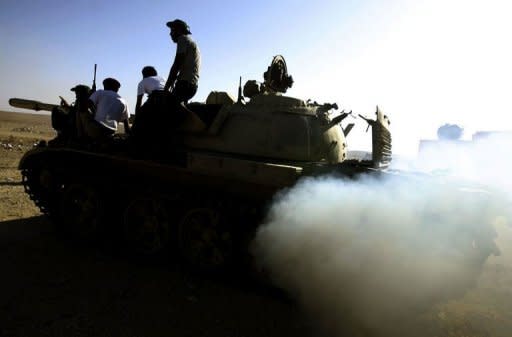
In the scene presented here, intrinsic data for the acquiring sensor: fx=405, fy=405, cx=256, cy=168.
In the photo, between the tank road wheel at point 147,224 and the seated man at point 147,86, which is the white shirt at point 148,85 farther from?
the tank road wheel at point 147,224

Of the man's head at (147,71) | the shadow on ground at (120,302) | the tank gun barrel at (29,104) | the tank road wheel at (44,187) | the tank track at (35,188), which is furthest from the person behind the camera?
the tank gun barrel at (29,104)

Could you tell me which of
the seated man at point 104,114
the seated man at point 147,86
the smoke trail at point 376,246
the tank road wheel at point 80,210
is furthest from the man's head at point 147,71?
the smoke trail at point 376,246

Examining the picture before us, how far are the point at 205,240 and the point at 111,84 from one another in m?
3.58

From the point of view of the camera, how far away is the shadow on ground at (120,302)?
4309 millimetres

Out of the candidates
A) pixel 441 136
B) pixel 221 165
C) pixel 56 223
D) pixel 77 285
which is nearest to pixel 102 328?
pixel 77 285

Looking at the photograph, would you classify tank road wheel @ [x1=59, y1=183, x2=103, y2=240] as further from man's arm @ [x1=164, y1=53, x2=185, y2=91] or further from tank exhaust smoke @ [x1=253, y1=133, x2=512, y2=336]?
tank exhaust smoke @ [x1=253, y1=133, x2=512, y2=336]

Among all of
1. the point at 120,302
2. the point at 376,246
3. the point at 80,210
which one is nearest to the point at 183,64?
the point at 80,210

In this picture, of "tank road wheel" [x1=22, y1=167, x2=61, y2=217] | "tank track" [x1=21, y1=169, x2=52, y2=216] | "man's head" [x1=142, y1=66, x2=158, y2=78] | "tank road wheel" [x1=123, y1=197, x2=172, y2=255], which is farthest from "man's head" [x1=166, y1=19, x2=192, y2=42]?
"tank track" [x1=21, y1=169, x2=52, y2=216]

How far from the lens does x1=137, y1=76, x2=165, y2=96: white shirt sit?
711 cm

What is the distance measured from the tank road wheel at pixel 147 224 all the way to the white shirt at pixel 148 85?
198 centimetres

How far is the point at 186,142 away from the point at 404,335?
412 cm

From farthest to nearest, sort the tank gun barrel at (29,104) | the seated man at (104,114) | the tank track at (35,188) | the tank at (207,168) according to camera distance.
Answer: the tank gun barrel at (29,104)
the tank track at (35,188)
the seated man at (104,114)
the tank at (207,168)

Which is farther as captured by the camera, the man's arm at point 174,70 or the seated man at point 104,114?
the seated man at point 104,114

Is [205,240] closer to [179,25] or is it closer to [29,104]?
[179,25]
